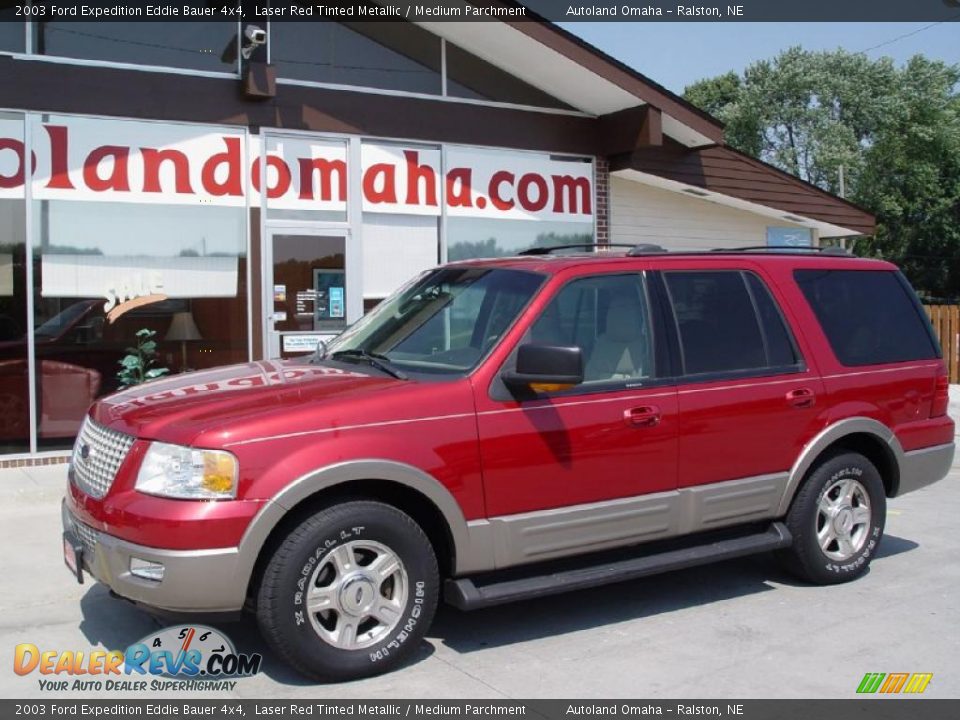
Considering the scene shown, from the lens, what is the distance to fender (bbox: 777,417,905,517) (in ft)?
18.7

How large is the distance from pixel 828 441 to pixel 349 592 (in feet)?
9.78

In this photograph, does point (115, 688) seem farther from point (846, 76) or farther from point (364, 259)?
point (846, 76)

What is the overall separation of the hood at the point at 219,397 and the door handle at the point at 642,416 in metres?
1.18

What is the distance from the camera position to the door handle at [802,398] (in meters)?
5.65

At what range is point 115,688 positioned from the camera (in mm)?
4430

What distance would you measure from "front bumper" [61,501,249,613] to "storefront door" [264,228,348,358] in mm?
6496

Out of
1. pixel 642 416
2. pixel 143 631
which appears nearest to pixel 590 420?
pixel 642 416

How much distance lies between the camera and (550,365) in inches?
181

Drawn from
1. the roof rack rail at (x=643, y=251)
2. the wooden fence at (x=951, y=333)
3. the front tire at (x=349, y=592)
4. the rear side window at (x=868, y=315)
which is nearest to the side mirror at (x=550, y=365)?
the front tire at (x=349, y=592)

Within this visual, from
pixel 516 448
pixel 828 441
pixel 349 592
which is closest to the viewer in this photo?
pixel 349 592

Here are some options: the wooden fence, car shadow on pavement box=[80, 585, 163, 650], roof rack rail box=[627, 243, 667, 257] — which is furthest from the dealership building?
the wooden fence

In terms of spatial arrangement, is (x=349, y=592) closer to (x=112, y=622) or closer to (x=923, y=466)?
(x=112, y=622)

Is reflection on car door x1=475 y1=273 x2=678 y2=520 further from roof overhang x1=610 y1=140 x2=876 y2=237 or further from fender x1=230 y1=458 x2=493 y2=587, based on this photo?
roof overhang x1=610 y1=140 x2=876 y2=237
